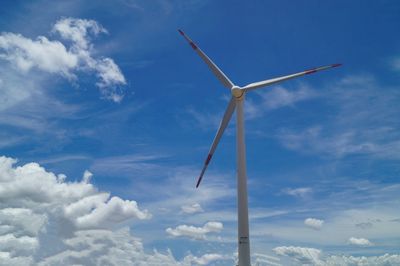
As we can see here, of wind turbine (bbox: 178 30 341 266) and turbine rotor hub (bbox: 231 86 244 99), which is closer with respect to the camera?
wind turbine (bbox: 178 30 341 266)

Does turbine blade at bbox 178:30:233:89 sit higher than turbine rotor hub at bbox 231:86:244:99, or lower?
higher

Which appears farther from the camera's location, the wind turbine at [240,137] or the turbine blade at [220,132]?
the turbine blade at [220,132]

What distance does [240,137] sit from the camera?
6994cm

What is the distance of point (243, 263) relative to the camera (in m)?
62.5

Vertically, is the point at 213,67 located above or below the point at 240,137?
above

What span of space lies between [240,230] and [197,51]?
4207cm

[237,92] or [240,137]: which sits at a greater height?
[237,92]

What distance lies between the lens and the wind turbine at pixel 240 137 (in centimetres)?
6412

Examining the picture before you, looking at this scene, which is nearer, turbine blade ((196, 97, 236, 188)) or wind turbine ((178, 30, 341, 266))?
wind turbine ((178, 30, 341, 266))

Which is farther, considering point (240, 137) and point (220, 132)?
point (220, 132)

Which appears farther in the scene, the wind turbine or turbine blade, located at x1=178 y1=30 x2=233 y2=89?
turbine blade, located at x1=178 y1=30 x2=233 y2=89

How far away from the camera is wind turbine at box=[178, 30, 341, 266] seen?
64125 mm

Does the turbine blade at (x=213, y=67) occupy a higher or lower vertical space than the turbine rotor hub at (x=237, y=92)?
higher

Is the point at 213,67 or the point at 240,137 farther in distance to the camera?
the point at 213,67
